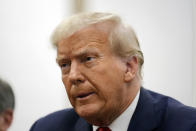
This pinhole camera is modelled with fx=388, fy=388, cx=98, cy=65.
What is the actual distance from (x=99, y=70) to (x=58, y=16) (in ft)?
3.99

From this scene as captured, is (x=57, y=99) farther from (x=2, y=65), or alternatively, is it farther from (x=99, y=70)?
(x=99, y=70)

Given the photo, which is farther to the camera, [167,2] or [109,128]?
[167,2]

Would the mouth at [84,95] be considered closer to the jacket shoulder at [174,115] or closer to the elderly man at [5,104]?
the jacket shoulder at [174,115]

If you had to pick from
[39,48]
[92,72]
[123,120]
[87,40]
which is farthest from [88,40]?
[39,48]

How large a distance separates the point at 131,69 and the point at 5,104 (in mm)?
800

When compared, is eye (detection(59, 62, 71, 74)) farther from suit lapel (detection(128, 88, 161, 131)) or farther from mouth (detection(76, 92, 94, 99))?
suit lapel (detection(128, 88, 161, 131))

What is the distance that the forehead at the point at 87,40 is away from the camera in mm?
1528

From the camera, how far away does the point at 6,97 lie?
2.93ft

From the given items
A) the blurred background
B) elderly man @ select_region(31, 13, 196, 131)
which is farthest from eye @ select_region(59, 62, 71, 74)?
the blurred background

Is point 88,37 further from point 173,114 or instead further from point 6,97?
point 6,97

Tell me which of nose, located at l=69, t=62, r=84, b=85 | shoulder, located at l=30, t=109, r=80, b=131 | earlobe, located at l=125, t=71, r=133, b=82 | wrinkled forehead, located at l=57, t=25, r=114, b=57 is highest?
wrinkled forehead, located at l=57, t=25, r=114, b=57

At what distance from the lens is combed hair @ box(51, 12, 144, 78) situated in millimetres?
1542

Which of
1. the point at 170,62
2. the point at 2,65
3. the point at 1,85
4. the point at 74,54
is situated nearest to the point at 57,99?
the point at 2,65

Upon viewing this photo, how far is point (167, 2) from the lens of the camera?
2.54 metres
